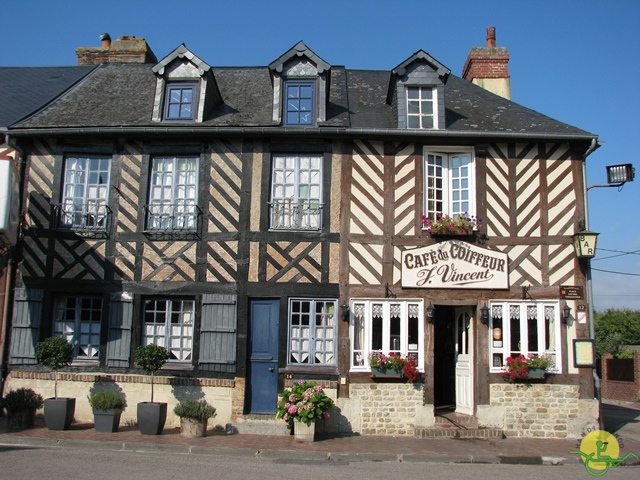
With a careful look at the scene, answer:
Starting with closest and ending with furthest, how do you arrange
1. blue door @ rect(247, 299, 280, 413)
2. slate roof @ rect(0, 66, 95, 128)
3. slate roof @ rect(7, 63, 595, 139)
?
blue door @ rect(247, 299, 280, 413) → slate roof @ rect(7, 63, 595, 139) → slate roof @ rect(0, 66, 95, 128)

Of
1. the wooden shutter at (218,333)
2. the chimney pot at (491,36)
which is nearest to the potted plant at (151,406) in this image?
the wooden shutter at (218,333)

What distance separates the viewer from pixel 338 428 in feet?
34.3

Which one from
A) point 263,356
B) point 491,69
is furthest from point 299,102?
point 491,69

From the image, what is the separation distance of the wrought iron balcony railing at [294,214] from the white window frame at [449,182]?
221 centimetres

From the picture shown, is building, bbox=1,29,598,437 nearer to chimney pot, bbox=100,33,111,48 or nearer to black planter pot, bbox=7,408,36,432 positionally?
black planter pot, bbox=7,408,36,432

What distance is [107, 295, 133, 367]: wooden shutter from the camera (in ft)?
35.8

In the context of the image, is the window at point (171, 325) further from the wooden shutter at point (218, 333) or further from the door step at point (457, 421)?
the door step at point (457, 421)

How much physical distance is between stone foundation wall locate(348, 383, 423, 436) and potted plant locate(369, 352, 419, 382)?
207mm

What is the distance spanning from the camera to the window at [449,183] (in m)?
11.4

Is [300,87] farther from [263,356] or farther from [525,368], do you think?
[525,368]

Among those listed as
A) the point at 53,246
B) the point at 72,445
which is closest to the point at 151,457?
the point at 72,445

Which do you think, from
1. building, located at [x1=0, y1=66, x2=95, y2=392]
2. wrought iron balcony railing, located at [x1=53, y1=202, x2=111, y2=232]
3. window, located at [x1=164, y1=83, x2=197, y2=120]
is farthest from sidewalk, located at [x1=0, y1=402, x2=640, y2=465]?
window, located at [x1=164, y1=83, x2=197, y2=120]

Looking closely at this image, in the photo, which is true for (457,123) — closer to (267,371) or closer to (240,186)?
(240,186)

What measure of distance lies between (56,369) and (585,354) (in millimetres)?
9533
